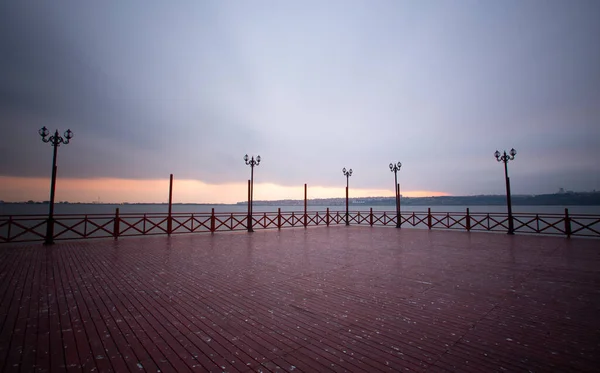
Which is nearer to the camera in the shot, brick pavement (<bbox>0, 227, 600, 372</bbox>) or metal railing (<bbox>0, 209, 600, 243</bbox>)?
brick pavement (<bbox>0, 227, 600, 372</bbox>)

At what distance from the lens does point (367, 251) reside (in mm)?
8633

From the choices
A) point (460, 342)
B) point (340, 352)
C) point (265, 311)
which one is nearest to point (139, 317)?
point (265, 311)

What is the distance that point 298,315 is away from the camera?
3.62m

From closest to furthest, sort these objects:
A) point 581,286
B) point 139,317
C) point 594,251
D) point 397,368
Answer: point 397,368 < point 139,317 < point 581,286 < point 594,251

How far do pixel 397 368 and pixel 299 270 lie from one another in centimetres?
385

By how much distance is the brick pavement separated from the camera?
2.55 metres

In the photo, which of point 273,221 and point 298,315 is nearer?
point 298,315

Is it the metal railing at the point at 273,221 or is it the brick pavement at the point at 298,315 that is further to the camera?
the metal railing at the point at 273,221

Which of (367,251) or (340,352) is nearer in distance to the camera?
(340,352)

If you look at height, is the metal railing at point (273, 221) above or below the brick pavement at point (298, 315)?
above

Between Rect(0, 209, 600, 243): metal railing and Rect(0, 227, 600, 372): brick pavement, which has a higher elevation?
Rect(0, 209, 600, 243): metal railing

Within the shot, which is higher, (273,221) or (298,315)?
(273,221)

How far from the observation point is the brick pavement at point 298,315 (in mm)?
2551

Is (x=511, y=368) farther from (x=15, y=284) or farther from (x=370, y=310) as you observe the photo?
(x=15, y=284)
